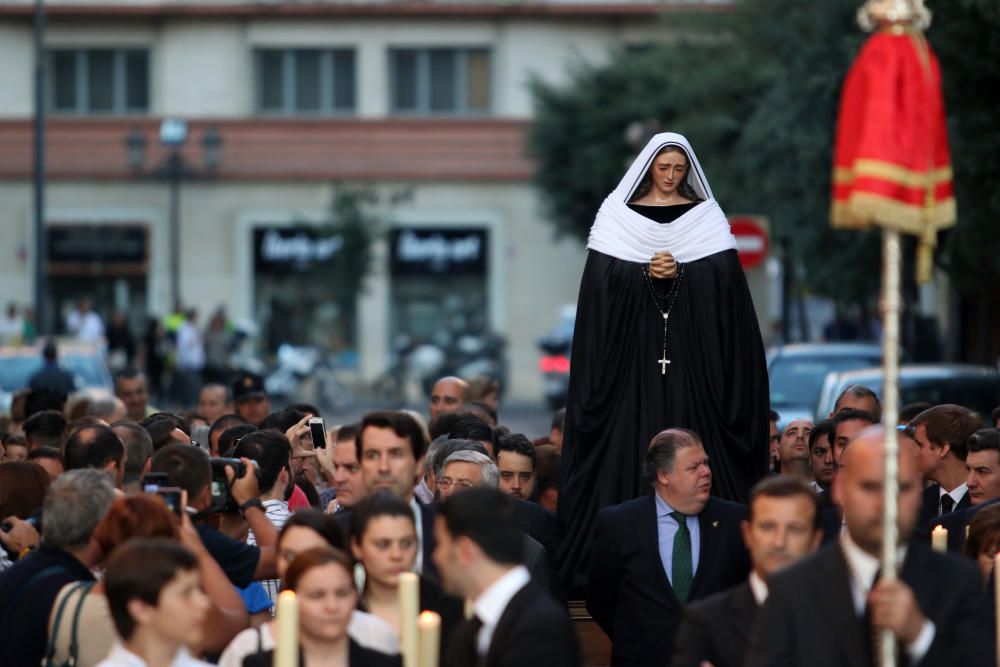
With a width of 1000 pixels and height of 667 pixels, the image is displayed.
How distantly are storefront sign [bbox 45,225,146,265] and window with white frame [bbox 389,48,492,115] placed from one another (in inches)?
247

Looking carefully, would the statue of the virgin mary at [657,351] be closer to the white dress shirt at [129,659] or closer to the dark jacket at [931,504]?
the dark jacket at [931,504]

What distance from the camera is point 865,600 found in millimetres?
5832

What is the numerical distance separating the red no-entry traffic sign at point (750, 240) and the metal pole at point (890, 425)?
52.9 ft

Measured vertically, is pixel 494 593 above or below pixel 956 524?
above

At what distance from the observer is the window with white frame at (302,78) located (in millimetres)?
44531

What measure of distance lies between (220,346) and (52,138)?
10.5 meters

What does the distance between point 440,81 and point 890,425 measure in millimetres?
39328

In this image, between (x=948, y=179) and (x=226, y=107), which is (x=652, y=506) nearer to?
(x=948, y=179)

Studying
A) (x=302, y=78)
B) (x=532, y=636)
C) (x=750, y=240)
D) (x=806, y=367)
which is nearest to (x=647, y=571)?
(x=532, y=636)

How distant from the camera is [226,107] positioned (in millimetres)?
44281

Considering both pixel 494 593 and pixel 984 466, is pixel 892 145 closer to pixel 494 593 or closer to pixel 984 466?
pixel 494 593

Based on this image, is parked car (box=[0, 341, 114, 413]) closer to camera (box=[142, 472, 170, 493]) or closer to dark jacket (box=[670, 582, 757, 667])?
camera (box=[142, 472, 170, 493])

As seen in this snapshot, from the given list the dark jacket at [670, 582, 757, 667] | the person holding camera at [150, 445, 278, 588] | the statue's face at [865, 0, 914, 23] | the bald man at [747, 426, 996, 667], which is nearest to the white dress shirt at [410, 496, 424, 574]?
the person holding camera at [150, 445, 278, 588]

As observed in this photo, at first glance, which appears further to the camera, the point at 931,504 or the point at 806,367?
the point at 806,367
